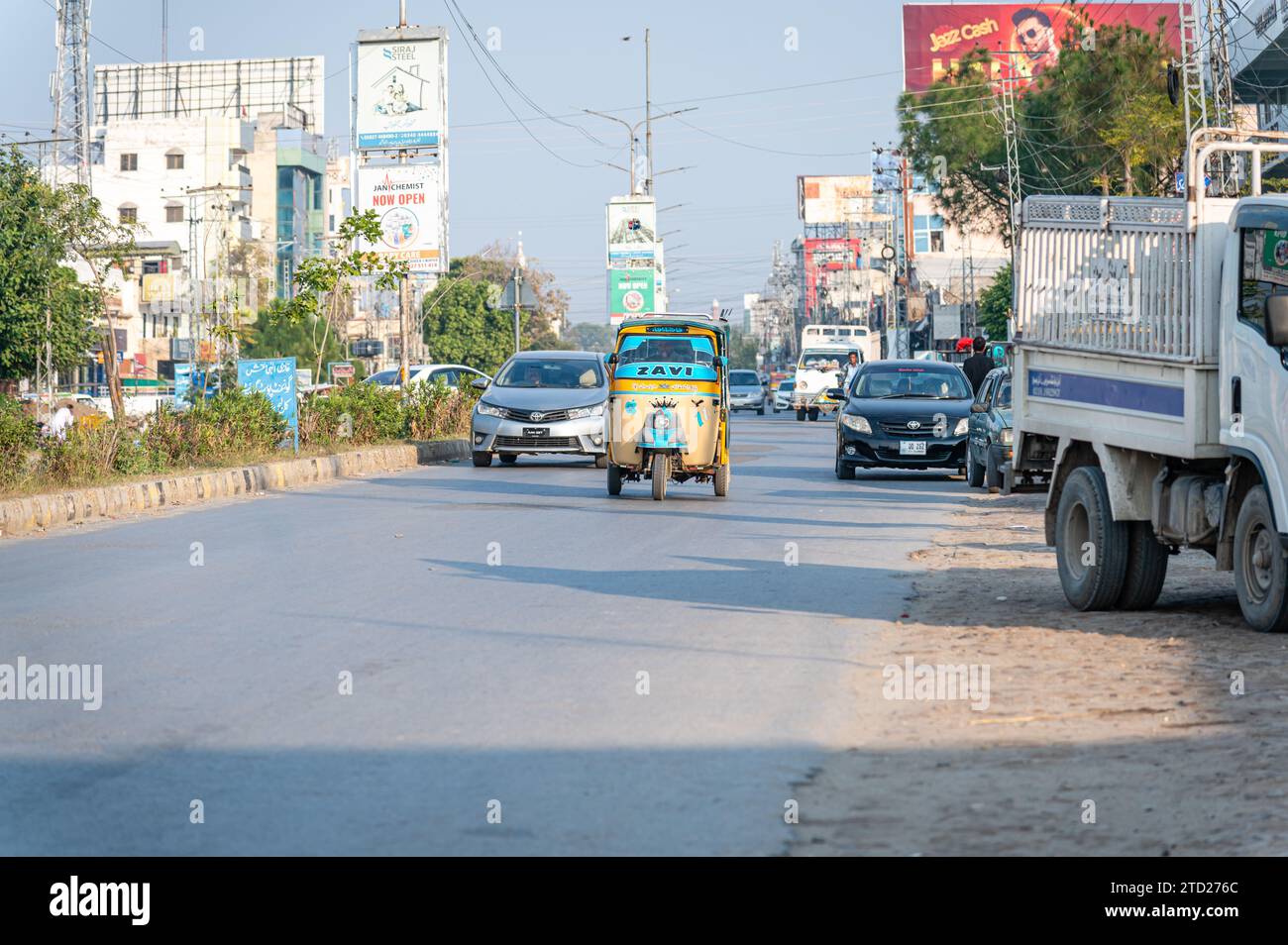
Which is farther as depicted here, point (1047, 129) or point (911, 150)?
point (911, 150)

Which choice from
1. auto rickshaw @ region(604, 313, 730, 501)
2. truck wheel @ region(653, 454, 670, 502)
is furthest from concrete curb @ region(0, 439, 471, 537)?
truck wheel @ region(653, 454, 670, 502)

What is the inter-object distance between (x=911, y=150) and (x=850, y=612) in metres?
55.3

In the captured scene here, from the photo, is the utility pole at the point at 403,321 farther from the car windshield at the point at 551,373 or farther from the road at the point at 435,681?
the road at the point at 435,681

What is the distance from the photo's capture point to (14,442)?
56.6 ft

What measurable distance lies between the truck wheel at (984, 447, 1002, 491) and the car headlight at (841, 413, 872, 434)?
90.1 inches

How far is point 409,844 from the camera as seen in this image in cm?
518

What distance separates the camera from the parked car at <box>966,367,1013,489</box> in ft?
68.5

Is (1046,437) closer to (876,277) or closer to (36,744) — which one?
(36,744)

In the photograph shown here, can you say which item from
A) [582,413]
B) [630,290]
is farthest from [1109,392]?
[630,290]

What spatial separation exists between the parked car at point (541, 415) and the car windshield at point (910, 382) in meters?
3.94

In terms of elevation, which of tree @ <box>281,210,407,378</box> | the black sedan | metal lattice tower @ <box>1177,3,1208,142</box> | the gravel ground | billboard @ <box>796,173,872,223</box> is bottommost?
the gravel ground

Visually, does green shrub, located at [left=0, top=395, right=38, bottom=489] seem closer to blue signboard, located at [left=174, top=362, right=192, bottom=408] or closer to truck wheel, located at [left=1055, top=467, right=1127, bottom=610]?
blue signboard, located at [left=174, top=362, right=192, bottom=408]
